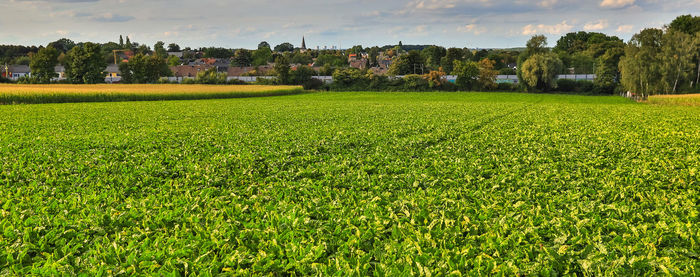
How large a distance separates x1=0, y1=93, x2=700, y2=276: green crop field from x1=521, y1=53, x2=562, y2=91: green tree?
8051cm

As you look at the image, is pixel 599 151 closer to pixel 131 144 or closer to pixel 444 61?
pixel 131 144

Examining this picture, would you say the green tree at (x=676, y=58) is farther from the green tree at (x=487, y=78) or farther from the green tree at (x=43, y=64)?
the green tree at (x=43, y=64)

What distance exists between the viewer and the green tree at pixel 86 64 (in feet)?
292

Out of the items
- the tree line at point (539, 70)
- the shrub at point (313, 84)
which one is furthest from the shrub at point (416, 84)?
the shrub at point (313, 84)

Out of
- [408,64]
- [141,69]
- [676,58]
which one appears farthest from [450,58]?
[141,69]

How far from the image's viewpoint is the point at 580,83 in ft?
305

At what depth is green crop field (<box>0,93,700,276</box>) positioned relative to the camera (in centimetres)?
500

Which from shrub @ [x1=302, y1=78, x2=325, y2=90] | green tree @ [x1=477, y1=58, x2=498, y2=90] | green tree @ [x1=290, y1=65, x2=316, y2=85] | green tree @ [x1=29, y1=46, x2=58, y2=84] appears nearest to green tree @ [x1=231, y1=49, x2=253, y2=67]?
green tree @ [x1=29, y1=46, x2=58, y2=84]

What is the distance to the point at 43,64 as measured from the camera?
9331cm

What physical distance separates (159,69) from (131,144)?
313ft

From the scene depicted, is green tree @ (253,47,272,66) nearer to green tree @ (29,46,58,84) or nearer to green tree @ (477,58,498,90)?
green tree @ (29,46,58,84)

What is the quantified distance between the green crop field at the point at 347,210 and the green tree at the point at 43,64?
96148 mm

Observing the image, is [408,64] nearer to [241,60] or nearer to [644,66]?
[644,66]

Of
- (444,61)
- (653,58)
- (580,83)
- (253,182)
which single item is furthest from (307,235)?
(444,61)
